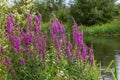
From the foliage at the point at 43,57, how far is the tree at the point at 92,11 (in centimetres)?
3573

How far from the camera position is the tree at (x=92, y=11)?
42844 millimetres

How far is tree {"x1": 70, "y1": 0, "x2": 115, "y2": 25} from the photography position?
141ft

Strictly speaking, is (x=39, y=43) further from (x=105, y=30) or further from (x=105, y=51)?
(x=105, y=30)

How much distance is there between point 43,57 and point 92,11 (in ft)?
119

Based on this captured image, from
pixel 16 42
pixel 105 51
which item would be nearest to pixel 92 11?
pixel 105 51

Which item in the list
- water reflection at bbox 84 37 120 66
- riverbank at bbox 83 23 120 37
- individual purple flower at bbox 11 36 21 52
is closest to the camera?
individual purple flower at bbox 11 36 21 52

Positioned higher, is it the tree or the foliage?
the foliage

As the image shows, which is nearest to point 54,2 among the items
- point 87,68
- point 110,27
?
point 110,27

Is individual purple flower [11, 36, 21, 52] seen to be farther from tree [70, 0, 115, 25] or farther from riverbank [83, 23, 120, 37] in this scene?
tree [70, 0, 115, 25]

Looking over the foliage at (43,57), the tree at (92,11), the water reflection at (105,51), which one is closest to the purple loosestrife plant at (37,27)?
the foliage at (43,57)

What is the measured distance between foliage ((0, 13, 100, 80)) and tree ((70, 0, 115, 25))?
35727mm

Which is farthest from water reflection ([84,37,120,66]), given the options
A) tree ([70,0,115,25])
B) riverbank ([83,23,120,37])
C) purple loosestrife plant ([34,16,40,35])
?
tree ([70,0,115,25])

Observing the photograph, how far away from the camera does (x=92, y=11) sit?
42375 mm

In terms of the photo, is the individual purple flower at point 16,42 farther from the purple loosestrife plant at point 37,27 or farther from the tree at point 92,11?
the tree at point 92,11
